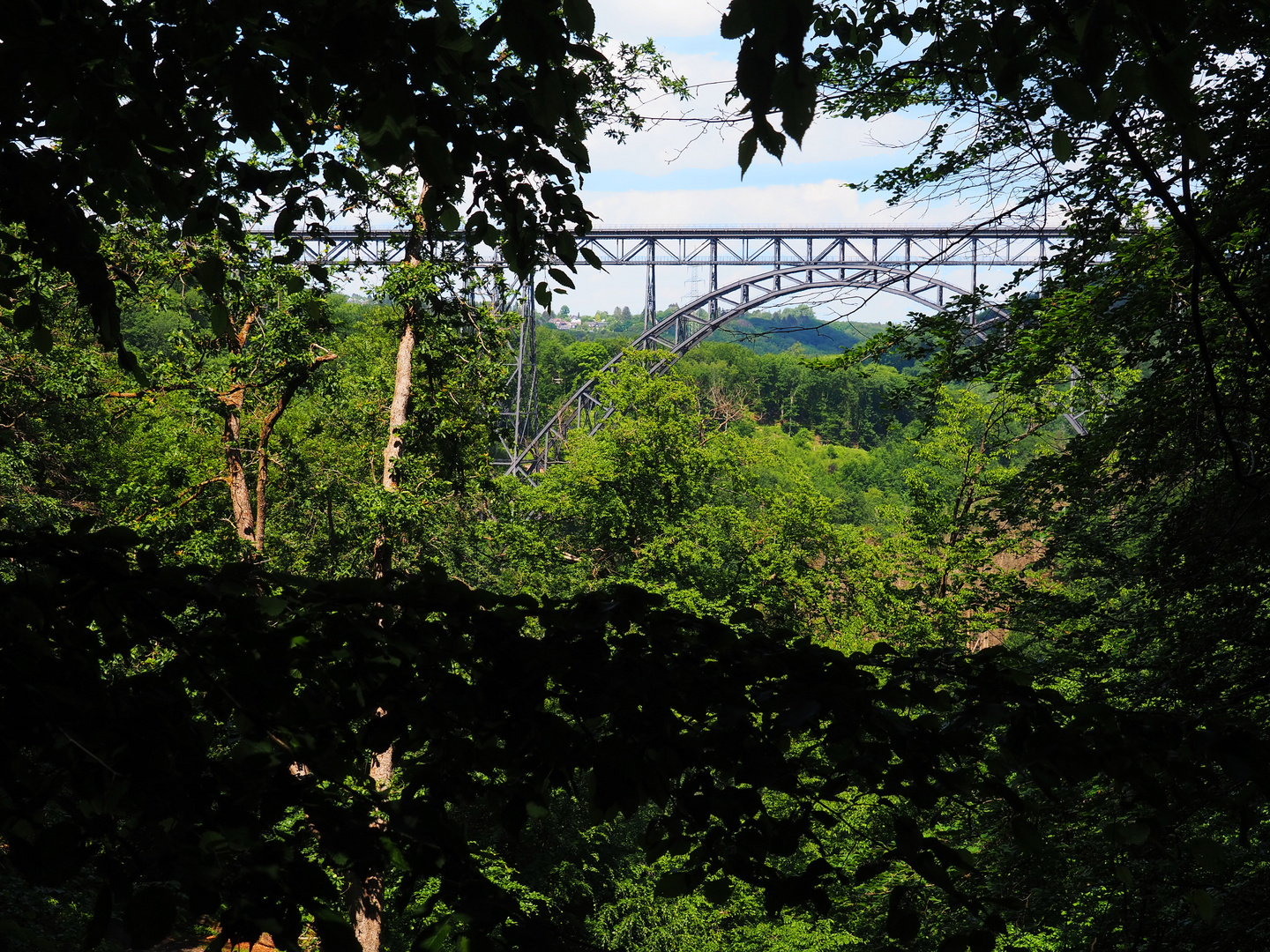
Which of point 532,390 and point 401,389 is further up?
point 532,390

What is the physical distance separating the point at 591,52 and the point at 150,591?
5.00 feet

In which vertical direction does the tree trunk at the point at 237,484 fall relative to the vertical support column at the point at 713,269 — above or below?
below

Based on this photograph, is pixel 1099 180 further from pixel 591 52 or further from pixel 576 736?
pixel 576 736

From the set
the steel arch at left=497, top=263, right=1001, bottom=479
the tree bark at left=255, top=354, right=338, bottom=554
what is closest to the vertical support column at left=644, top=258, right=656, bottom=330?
the steel arch at left=497, top=263, right=1001, bottom=479

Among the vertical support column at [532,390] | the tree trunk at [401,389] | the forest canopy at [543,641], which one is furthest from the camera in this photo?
the vertical support column at [532,390]

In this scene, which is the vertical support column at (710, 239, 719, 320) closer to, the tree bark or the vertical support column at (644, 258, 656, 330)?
the vertical support column at (644, 258, 656, 330)

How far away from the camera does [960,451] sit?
54.4ft

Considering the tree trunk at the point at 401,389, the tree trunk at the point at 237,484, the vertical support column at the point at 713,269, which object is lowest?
the tree trunk at the point at 237,484

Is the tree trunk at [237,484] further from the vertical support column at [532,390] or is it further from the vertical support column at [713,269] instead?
the vertical support column at [713,269]

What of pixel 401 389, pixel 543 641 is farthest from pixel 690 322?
pixel 543 641

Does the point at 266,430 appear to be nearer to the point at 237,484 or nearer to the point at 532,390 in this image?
the point at 237,484

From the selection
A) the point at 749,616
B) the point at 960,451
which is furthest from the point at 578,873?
the point at 749,616

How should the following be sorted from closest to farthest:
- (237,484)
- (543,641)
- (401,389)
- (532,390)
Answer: (543,641)
(401,389)
(237,484)
(532,390)

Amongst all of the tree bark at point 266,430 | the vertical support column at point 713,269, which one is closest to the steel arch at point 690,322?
the vertical support column at point 713,269
